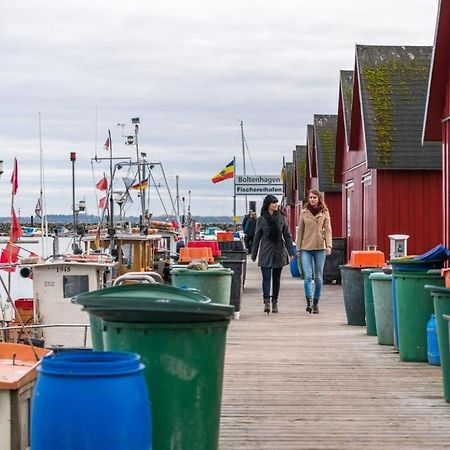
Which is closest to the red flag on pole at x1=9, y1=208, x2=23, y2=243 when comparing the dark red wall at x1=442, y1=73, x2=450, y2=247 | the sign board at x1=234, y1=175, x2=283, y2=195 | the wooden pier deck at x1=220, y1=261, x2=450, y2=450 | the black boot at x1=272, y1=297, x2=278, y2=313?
the wooden pier deck at x1=220, y1=261, x2=450, y2=450

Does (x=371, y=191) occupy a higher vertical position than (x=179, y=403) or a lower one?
higher

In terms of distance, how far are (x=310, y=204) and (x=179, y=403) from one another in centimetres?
1145

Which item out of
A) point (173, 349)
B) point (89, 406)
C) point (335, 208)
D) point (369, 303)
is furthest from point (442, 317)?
point (335, 208)

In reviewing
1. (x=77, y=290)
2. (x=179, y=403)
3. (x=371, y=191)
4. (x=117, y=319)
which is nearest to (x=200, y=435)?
(x=179, y=403)

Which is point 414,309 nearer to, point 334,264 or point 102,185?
point 334,264

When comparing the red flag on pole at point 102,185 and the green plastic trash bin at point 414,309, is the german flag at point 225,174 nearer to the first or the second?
the red flag on pole at point 102,185

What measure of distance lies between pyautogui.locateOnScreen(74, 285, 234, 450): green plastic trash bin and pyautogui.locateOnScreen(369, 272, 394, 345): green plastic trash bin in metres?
6.84

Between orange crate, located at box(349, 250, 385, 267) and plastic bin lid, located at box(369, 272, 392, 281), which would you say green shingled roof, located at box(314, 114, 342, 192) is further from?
plastic bin lid, located at box(369, 272, 392, 281)

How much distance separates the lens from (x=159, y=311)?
5.86m

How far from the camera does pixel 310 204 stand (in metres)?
17.2

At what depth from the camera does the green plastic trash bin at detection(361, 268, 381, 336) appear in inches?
555

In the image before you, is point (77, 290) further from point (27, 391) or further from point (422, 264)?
point (27, 391)

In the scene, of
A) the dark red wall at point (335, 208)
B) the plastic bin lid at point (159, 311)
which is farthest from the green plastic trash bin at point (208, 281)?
the dark red wall at point (335, 208)

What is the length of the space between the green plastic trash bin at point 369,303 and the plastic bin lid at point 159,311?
325 inches
